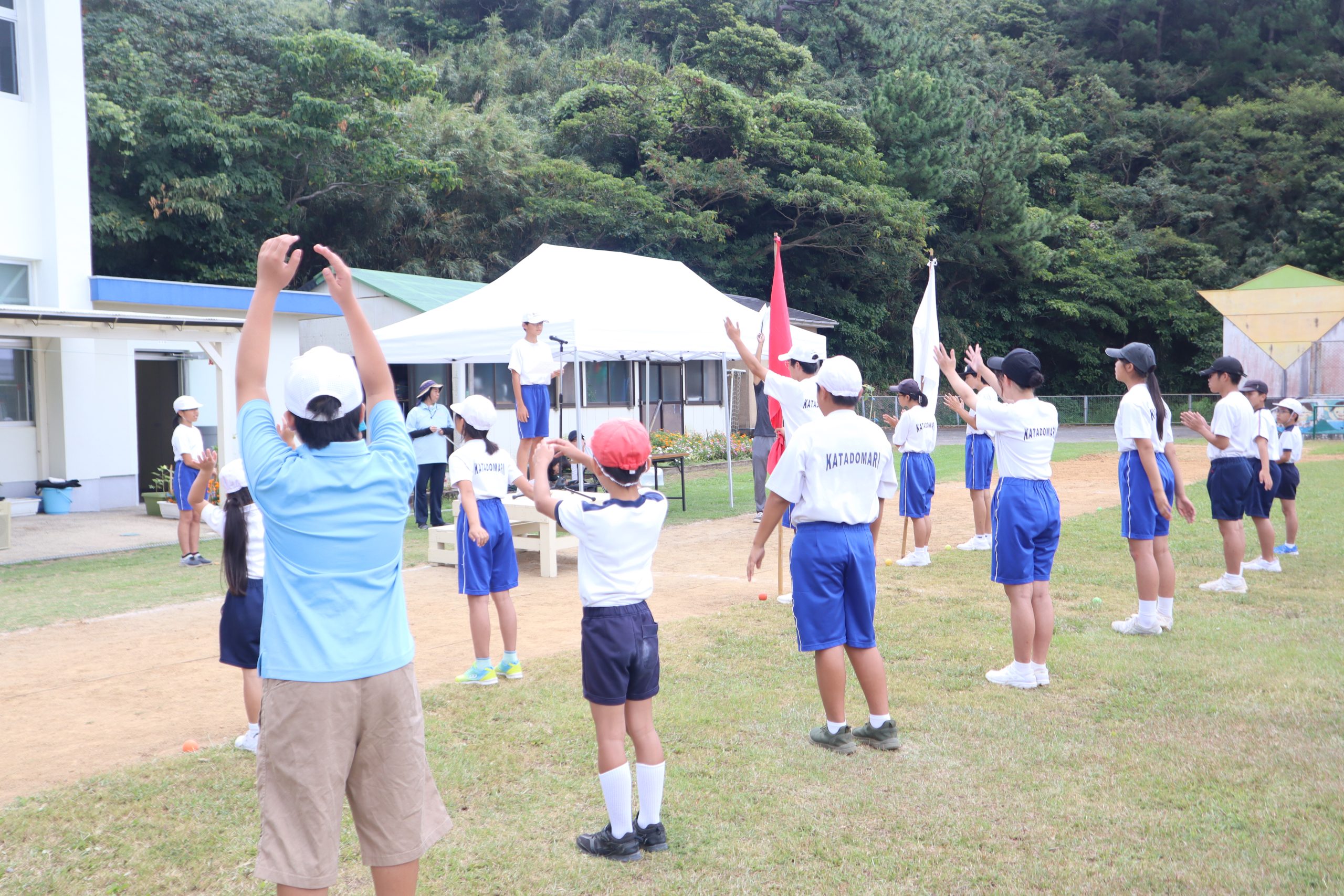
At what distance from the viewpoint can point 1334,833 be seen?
3.82m

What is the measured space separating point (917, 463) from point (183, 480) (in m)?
7.80

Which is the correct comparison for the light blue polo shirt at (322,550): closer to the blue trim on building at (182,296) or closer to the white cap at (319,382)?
the white cap at (319,382)

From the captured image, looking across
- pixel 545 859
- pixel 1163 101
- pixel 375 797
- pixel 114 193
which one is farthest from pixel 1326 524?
pixel 1163 101

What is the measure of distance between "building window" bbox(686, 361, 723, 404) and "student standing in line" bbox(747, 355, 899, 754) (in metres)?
21.2

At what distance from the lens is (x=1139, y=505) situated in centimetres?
673

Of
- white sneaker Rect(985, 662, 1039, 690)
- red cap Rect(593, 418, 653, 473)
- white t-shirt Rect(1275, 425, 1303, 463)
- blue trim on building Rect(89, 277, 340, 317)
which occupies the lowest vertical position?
white sneaker Rect(985, 662, 1039, 690)

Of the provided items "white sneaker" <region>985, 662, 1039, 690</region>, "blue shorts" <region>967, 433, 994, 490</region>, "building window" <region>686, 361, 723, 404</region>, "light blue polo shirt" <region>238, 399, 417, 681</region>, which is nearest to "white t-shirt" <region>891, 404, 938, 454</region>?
"blue shorts" <region>967, 433, 994, 490</region>

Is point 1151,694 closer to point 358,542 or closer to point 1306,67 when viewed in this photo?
point 358,542

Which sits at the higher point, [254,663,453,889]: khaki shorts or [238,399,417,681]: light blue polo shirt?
[238,399,417,681]: light blue polo shirt

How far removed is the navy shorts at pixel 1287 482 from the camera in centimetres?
1005

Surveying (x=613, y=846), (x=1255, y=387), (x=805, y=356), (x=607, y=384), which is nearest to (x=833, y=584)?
(x=613, y=846)

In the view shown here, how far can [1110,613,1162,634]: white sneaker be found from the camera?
687cm

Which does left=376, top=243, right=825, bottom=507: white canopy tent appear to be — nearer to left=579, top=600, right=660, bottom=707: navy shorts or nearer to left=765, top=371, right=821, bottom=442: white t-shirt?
left=765, top=371, right=821, bottom=442: white t-shirt

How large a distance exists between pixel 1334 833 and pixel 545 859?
300cm
